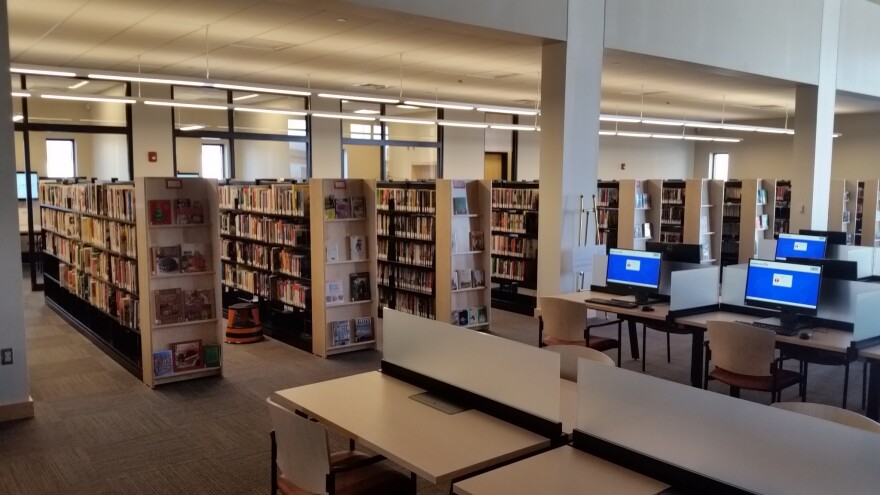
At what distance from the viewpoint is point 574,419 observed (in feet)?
9.93

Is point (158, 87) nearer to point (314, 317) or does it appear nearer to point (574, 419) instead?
point (314, 317)

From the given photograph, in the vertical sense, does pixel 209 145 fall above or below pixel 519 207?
above

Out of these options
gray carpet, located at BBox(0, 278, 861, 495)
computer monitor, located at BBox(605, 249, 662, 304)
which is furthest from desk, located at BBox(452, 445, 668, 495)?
computer monitor, located at BBox(605, 249, 662, 304)

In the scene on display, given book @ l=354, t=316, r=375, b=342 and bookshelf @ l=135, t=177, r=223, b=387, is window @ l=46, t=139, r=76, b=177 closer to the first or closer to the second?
bookshelf @ l=135, t=177, r=223, b=387

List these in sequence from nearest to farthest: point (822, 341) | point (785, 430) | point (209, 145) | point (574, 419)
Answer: point (785, 430)
point (574, 419)
point (822, 341)
point (209, 145)

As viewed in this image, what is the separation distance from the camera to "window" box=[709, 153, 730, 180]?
1970 cm

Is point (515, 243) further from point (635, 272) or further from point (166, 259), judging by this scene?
point (166, 259)

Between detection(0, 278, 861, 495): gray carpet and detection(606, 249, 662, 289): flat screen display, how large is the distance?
3.27ft

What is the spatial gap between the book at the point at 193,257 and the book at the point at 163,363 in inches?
30.6

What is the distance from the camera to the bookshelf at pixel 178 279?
6.03 m

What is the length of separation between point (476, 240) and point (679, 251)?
2.55 m

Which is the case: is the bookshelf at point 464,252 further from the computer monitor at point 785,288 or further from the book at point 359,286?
the computer monitor at point 785,288

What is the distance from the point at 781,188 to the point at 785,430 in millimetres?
11563

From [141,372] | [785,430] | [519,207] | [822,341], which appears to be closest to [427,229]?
[519,207]
